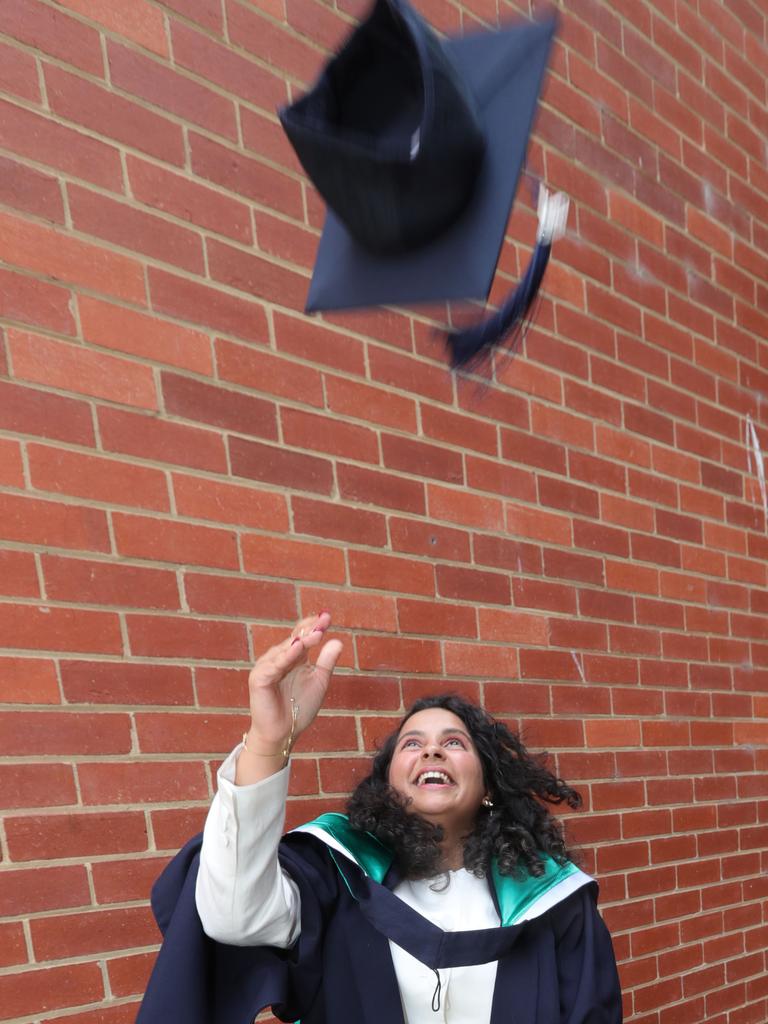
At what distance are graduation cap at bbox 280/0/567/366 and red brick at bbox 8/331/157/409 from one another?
2.39ft

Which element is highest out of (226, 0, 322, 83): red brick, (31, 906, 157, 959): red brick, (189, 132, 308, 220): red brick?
(226, 0, 322, 83): red brick

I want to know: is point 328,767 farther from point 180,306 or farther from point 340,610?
point 180,306

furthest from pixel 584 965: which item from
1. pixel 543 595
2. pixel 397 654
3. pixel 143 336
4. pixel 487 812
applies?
pixel 143 336

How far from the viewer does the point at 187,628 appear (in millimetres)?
2553

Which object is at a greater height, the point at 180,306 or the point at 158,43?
the point at 158,43

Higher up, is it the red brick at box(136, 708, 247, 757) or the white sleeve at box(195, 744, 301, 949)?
the red brick at box(136, 708, 247, 757)

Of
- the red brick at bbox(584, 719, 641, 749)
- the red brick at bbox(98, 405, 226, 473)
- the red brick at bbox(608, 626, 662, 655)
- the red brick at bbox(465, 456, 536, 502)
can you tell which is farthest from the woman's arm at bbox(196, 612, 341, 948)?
the red brick at bbox(608, 626, 662, 655)

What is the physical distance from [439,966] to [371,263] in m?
1.44

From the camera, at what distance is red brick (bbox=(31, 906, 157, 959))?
224 centimetres

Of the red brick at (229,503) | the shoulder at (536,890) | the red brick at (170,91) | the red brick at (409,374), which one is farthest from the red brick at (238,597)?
the red brick at (170,91)

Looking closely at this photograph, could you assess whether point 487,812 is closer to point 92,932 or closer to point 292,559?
point 292,559

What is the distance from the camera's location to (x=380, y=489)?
3.04 m

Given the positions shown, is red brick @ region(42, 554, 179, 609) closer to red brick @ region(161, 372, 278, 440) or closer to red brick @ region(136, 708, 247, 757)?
red brick @ region(136, 708, 247, 757)

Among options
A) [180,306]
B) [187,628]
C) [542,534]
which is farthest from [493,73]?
[542,534]
